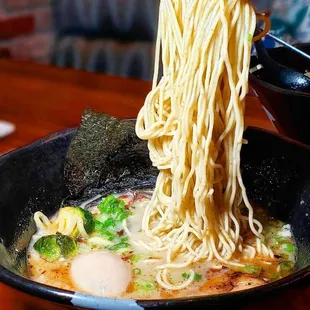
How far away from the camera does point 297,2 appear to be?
98.0 inches

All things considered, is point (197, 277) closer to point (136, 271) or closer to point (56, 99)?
point (136, 271)

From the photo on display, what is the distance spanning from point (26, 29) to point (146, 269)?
236cm

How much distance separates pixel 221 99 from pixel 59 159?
16.7 inches

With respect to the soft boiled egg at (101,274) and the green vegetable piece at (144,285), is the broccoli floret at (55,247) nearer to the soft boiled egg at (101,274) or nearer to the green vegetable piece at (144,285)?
the soft boiled egg at (101,274)

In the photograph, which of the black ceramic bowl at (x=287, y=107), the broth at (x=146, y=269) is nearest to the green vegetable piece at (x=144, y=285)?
the broth at (x=146, y=269)

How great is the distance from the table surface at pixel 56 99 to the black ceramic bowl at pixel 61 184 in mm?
348

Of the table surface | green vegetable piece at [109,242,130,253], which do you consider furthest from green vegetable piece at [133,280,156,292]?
the table surface

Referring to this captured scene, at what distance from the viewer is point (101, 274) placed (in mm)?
969

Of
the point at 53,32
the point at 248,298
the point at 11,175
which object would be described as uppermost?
the point at 248,298

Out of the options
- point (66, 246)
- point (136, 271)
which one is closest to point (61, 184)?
point (66, 246)

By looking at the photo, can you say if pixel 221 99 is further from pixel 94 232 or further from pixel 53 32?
pixel 53 32

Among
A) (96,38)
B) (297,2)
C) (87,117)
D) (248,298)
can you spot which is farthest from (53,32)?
(248,298)

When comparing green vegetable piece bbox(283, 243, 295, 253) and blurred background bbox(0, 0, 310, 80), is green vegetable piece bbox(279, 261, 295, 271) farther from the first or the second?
blurred background bbox(0, 0, 310, 80)

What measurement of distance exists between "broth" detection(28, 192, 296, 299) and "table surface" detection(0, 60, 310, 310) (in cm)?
56
